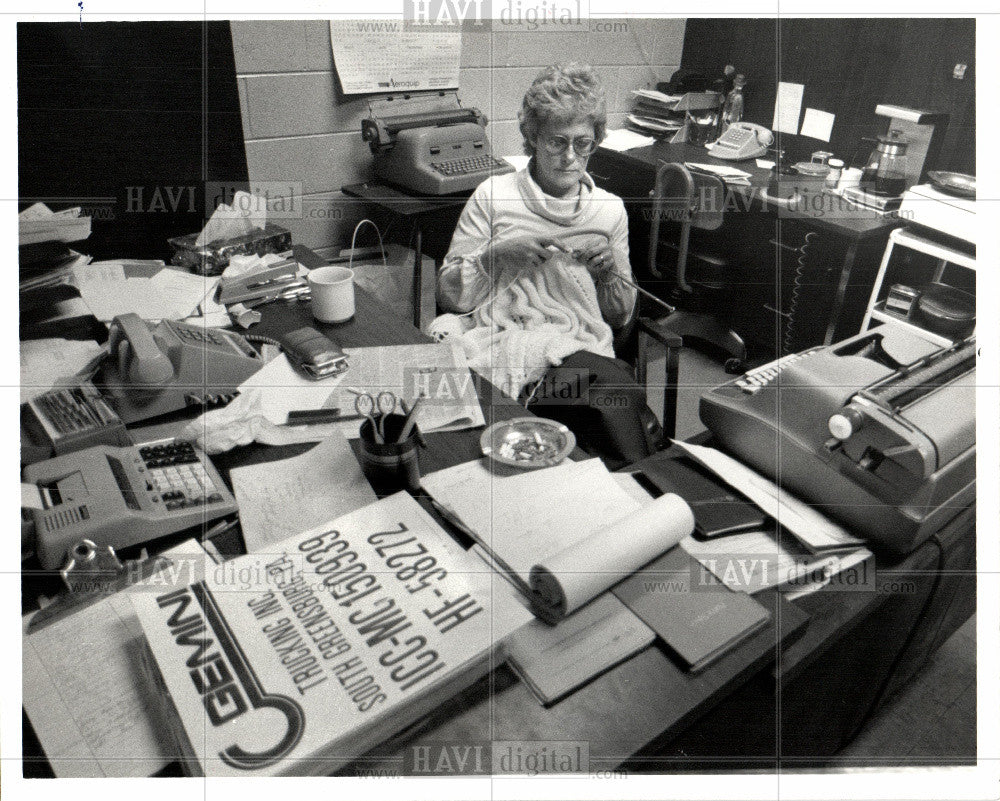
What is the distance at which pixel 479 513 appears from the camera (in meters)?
1.06

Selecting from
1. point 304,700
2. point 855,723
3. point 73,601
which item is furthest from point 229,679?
point 855,723

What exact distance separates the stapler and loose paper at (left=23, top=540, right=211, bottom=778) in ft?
3.21

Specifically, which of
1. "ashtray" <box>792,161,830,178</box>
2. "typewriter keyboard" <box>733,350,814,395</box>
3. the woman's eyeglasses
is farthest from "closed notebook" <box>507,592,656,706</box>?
"ashtray" <box>792,161,830,178</box>

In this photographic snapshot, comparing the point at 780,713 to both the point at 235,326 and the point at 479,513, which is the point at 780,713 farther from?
the point at 235,326

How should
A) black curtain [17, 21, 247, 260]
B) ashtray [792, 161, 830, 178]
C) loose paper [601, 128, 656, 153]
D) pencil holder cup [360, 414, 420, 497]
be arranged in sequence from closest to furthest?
pencil holder cup [360, 414, 420, 497] < black curtain [17, 21, 247, 260] < ashtray [792, 161, 830, 178] < loose paper [601, 128, 656, 153]

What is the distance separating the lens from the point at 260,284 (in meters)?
1.79

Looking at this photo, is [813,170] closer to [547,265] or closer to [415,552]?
[547,265]

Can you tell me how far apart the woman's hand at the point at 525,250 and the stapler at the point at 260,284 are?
0.59 metres

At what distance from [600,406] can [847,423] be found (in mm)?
725

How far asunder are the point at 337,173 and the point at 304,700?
2664mm

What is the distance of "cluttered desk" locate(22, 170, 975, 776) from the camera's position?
0.79 m

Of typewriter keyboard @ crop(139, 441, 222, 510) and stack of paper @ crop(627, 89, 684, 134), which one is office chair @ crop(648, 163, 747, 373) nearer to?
stack of paper @ crop(627, 89, 684, 134)

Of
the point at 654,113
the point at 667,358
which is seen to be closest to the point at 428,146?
the point at 667,358

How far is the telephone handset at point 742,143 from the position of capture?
3.33 m
